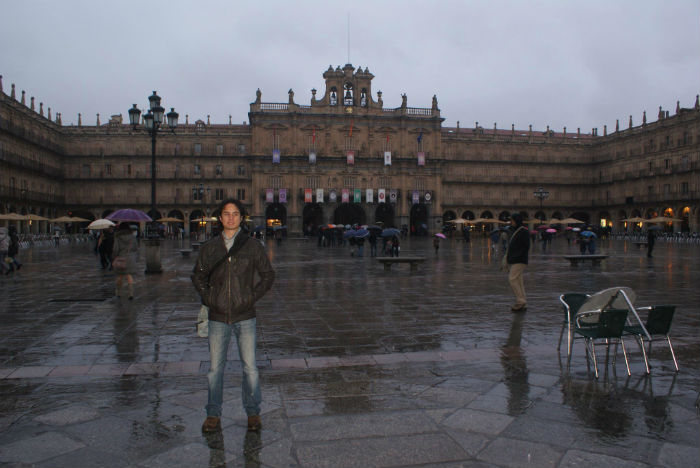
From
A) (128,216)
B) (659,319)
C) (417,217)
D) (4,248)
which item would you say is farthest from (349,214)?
(659,319)

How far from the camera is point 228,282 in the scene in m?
3.75

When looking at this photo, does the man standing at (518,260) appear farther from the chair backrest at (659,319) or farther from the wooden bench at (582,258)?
the wooden bench at (582,258)

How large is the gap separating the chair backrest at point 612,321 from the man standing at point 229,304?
3.09m

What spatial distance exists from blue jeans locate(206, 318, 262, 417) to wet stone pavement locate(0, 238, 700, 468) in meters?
0.19

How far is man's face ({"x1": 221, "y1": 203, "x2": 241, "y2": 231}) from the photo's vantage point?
153 inches

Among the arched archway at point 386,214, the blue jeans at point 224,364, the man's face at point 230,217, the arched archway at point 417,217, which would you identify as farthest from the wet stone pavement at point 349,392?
the arched archway at point 417,217

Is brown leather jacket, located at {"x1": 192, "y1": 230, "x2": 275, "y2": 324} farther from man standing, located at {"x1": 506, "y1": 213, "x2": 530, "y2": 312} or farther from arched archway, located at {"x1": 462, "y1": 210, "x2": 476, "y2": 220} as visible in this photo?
arched archway, located at {"x1": 462, "y1": 210, "x2": 476, "y2": 220}

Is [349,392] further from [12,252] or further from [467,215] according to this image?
[467,215]

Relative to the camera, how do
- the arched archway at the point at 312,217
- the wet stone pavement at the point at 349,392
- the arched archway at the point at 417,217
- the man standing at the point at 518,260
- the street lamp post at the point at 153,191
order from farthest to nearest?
the arched archway at the point at 417,217 → the arched archway at the point at 312,217 → the street lamp post at the point at 153,191 → the man standing at the point at 518,260 → the wet stone pavement at the point at 349,392

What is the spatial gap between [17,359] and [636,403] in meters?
5.91

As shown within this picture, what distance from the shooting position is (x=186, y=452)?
339 centimetres

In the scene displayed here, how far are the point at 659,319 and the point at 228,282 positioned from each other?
3.98 meters

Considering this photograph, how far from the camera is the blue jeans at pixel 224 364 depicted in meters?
3.74

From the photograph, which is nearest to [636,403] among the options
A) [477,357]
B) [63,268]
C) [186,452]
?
[477,357]
